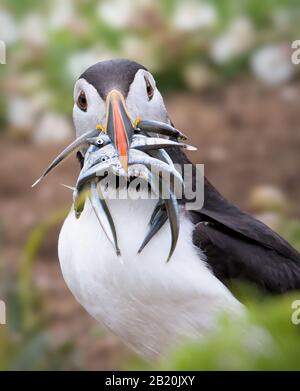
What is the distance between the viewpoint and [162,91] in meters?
7.30

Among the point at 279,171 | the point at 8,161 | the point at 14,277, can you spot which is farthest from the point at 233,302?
the point at 8,161

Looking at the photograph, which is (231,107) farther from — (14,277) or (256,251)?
(256,251)

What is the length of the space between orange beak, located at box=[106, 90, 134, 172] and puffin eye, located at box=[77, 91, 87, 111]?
0.52ft

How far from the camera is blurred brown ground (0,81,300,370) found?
6246mm

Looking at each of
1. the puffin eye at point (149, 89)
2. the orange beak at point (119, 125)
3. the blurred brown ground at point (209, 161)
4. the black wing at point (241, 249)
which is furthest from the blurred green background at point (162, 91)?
the orange beak at point (119, 125)

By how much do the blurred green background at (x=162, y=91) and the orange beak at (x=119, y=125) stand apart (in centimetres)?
247

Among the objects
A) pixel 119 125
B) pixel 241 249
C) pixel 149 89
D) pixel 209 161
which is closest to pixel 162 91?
pixel 209 161

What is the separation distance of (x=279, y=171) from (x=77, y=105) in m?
3.22

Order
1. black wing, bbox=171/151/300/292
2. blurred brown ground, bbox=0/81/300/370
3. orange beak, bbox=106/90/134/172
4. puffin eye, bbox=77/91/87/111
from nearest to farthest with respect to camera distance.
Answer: orange beak, bbox=106/90/134/172 → black wing, bbox=171/151/300/292 → puffin eye, bbox=77/91/87/111 → blurred brown ground, bbox=0/81/300/370

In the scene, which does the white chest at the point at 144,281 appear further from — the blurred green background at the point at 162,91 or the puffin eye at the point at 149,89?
the blurred green background at the point at 162,91

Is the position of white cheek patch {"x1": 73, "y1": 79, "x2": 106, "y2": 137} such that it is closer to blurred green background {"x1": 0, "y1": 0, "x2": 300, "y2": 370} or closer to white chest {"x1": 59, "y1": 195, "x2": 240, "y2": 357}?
white chest {"x1": 59, "y1": 195, "x2": 240, "y2": 357}

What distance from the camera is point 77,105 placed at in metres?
3.48

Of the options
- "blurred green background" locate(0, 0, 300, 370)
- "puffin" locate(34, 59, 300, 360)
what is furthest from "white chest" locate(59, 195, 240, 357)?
"blurred green background" locate(0, 0, 300, 370)

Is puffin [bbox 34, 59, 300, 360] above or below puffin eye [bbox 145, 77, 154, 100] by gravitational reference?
below
